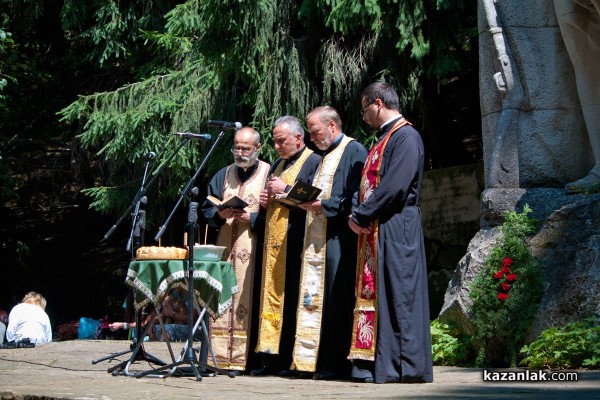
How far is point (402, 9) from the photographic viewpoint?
1150 cm

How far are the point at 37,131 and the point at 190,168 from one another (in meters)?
7.73

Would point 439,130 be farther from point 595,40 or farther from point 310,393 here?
point 310,393

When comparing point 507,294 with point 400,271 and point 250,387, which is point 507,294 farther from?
point 250,387

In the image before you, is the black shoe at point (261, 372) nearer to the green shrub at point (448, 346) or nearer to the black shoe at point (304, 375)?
the black shoe at point (304, 375)

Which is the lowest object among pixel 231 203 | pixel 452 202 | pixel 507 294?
pixel 507 294

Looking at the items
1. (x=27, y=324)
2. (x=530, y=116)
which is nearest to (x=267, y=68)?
(x=27, y=324)

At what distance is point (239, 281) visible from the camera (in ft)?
27.1

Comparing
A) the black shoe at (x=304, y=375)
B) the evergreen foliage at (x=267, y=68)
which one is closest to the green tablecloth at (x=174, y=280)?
the black shoe at (x=304, y=375)

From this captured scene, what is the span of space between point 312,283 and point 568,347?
190 centimetres

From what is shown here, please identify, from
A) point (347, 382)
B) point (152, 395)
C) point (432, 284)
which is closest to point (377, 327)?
point (347, 382)

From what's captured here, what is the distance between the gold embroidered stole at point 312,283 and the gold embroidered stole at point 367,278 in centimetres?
47

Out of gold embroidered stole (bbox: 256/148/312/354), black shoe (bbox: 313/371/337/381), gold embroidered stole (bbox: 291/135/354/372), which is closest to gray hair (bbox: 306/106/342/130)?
gold embroidered stole (bbox: 291/135/354/372)

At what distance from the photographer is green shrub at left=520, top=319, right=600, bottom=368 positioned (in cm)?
716

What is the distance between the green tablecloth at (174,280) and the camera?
733cm
